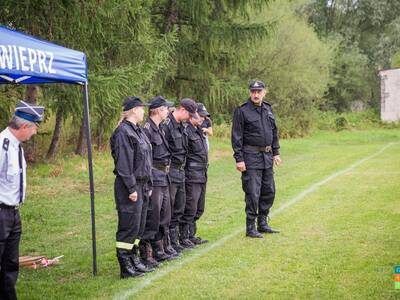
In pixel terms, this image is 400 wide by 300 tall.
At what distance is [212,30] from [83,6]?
29.1 ft

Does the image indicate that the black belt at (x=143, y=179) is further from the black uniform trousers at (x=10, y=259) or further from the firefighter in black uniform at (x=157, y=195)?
the black uniform trousers at (x=10, y=259)

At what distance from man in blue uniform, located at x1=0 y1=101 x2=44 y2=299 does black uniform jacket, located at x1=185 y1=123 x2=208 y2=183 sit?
3.20 meters

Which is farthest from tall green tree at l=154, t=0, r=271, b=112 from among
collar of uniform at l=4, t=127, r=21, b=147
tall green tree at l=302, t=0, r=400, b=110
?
tall green tree at l=302, t=0, r=400, b=110

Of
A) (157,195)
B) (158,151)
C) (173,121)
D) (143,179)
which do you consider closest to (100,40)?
(173,121)

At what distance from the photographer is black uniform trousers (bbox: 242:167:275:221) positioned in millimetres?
8625

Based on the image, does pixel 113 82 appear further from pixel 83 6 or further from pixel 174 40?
pixel 174 40

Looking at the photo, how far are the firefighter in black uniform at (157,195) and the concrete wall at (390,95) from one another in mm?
41906

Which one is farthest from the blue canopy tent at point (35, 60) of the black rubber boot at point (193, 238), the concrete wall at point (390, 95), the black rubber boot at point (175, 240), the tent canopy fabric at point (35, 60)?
the concrete wall at point (390, 95)

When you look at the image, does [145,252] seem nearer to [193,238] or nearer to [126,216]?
[126,216]

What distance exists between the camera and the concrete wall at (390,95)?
46.1 metres

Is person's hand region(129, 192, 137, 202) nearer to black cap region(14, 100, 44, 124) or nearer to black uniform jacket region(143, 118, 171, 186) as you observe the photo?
black uniform jacket region(143, 118, 171, 186)

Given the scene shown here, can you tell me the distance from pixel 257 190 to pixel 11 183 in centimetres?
432

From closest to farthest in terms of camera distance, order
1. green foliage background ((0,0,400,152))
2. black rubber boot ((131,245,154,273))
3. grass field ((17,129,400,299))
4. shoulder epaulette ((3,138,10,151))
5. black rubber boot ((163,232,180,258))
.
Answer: shoulder epaulette ((3,138,10,151)) < grass field ((17,129,400,299)) < black rubber boot ((131,245,154,273)) < black rubber boot ((163,232,180,258)) < green foliage background ((0,0,400,152))

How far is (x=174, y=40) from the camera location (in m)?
17.9
